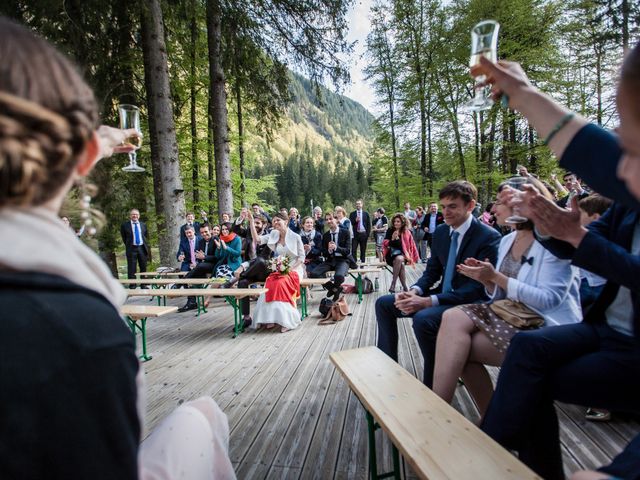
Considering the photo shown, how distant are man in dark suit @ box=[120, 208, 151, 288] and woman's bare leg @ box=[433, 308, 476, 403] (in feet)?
28.1

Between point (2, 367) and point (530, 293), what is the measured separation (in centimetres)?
223

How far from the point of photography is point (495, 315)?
2.10 m

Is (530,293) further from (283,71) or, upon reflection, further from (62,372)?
(283,71)

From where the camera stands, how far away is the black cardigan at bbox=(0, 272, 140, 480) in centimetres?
52

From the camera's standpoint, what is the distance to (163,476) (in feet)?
3.06

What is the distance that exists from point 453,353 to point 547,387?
1.91ft

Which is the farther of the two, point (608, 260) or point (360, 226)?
point (360, 226)

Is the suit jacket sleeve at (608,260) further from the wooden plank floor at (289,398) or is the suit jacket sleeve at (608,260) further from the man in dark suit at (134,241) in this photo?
the man in dark suit at (134,241)

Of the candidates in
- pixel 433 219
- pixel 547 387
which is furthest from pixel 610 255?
pixel 433 219

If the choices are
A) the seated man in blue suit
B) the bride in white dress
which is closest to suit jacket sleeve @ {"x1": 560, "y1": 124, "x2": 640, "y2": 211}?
the seated man in blue suit

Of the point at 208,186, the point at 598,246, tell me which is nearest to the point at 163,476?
the point at 598,246

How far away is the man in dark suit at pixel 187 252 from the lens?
7984 millimetres

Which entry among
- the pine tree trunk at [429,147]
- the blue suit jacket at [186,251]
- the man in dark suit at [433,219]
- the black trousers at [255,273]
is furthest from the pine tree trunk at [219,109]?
the pine tree trunk at [429,147]

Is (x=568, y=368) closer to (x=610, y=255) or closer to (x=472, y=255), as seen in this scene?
(x=610, y=255)
